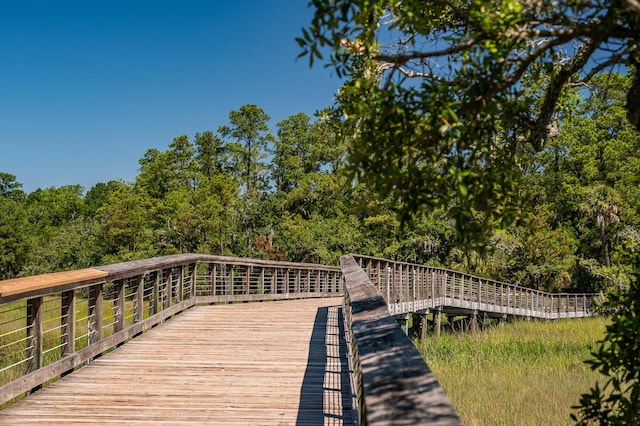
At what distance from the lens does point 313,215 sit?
46.6 metres

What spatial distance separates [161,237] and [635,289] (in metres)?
43.1

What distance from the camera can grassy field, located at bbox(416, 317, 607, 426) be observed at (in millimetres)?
7590

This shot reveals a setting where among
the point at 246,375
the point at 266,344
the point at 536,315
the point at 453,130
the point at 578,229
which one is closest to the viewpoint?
the point at 453,130

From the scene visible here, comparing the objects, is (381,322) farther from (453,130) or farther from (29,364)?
(29,364)

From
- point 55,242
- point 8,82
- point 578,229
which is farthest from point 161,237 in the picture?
point 8,82

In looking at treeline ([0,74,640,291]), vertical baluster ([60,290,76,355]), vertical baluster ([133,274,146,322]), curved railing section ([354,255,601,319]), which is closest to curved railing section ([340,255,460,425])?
vertical baluster ([60,290,76,355])

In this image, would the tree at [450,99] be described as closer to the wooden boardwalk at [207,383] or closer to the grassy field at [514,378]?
the grassy field at [514,378]

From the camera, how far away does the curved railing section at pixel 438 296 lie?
13275 millimetres

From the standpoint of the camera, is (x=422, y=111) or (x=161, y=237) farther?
(x=161, y=237)

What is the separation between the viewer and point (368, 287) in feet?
15.1

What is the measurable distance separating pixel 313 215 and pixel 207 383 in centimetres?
4115

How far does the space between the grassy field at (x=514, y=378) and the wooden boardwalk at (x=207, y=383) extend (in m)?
2.20

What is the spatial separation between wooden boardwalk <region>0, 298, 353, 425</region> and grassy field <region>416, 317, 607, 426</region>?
2.20 meters

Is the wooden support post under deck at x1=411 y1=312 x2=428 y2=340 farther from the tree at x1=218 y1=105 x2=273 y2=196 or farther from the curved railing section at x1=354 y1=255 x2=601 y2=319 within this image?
the tree at x1=218 y1=105 x2=273 y2=196
